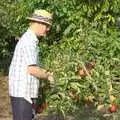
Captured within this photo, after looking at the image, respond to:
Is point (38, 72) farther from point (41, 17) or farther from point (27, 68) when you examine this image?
point (41, 17)

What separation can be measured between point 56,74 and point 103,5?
165cm

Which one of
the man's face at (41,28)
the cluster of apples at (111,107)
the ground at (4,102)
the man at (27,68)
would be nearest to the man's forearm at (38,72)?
the man at (27,68)

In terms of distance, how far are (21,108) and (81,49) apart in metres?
0.85

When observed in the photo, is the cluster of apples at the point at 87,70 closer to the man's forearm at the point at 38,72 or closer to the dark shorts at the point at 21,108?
the man's forearm at the point at 38,72

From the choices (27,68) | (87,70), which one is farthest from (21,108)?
(87,70)

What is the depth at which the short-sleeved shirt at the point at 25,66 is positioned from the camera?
4.74 metres

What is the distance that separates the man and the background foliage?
144 mm

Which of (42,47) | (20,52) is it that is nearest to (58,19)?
(42,47)

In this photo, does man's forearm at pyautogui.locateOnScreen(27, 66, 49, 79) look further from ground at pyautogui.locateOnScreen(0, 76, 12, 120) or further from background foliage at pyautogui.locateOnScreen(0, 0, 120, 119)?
ground at pyautogui.locateOnScreen(0, 76, 12, 120)

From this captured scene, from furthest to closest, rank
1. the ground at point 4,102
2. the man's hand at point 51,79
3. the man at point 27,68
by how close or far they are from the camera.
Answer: the ground at point 4,102
the man at point 27,68
the man's hand at point 51,79

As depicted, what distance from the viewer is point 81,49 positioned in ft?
15.1

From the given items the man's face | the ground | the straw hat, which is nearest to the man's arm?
the man's face

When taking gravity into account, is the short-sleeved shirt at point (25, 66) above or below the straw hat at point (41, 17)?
below

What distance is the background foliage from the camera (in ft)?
14.3
